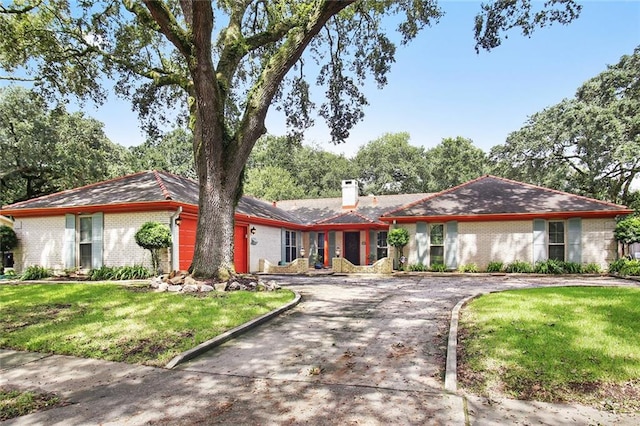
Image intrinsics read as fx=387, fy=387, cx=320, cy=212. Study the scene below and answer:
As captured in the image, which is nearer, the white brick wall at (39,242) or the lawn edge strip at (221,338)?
the lawn edge strip at (221,338)

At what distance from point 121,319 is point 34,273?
32.2ft

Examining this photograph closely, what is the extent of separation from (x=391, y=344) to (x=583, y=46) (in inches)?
475

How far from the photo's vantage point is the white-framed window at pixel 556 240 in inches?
628

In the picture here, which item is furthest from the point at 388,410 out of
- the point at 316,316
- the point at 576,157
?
the point at 576,157

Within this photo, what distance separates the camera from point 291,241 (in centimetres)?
2194

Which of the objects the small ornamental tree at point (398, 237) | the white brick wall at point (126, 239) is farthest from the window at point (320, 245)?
the white brick wall at point (126, 239)

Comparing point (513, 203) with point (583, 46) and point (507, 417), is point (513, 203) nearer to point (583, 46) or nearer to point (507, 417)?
point (583, 46)

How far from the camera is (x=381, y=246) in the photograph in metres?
21.5

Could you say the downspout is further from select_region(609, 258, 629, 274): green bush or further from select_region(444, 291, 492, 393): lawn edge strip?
select_region(609, 258, 629, 274): green bush

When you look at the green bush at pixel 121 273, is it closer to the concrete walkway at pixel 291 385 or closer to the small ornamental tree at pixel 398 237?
the concrete walkway at pixel 291 385

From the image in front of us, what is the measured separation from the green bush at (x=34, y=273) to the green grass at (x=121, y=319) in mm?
5110

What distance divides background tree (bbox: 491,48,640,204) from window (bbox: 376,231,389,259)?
10.7 meters

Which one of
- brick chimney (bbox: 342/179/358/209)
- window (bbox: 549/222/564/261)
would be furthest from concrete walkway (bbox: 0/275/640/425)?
brick chimney (bbox: 342/179/358/209)

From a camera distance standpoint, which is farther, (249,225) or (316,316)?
(249,225)
